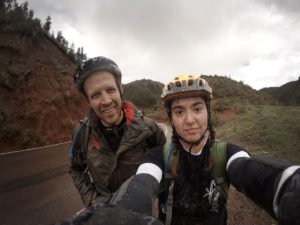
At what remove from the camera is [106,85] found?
275 cm

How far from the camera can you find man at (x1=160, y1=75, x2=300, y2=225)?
69.5 inches

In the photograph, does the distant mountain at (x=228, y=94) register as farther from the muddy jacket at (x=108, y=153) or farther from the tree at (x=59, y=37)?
the muddy jacket at (x=108, y=153)

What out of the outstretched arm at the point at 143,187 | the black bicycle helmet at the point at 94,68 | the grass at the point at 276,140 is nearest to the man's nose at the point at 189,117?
the outstretched arm at the point at 143,187

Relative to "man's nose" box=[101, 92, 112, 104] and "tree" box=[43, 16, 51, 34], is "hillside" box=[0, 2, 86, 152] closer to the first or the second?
"tree" box=[43, 16, 51, 34]

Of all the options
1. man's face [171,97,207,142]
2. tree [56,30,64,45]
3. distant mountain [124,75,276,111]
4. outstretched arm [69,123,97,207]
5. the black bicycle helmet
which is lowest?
outstretched arm [69,123,97,207]

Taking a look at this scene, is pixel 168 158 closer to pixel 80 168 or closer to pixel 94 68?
pixel 94 68

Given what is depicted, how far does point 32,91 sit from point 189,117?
18304 millimetres

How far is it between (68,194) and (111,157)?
5009 millimetres

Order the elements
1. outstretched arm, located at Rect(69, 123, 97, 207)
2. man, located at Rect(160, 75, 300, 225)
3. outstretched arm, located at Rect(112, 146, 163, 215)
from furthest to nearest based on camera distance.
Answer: outstretched arm, located at Rect(69, 123, 97, 207) < man, located at Rect(160, 75, 300, 225) < outstretched arm, located at Rect(112, 146, 163, 215)

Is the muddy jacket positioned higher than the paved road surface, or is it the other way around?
the muddy jacket

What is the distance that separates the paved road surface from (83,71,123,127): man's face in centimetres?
374

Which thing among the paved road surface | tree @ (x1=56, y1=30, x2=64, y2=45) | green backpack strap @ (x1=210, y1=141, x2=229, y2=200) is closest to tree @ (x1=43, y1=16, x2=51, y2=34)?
tree @ (x1=56, y1=30, x2=64, y2=45)

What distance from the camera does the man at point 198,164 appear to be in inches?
69.5

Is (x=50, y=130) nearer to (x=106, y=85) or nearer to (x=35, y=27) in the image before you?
(x=35, y=27)
